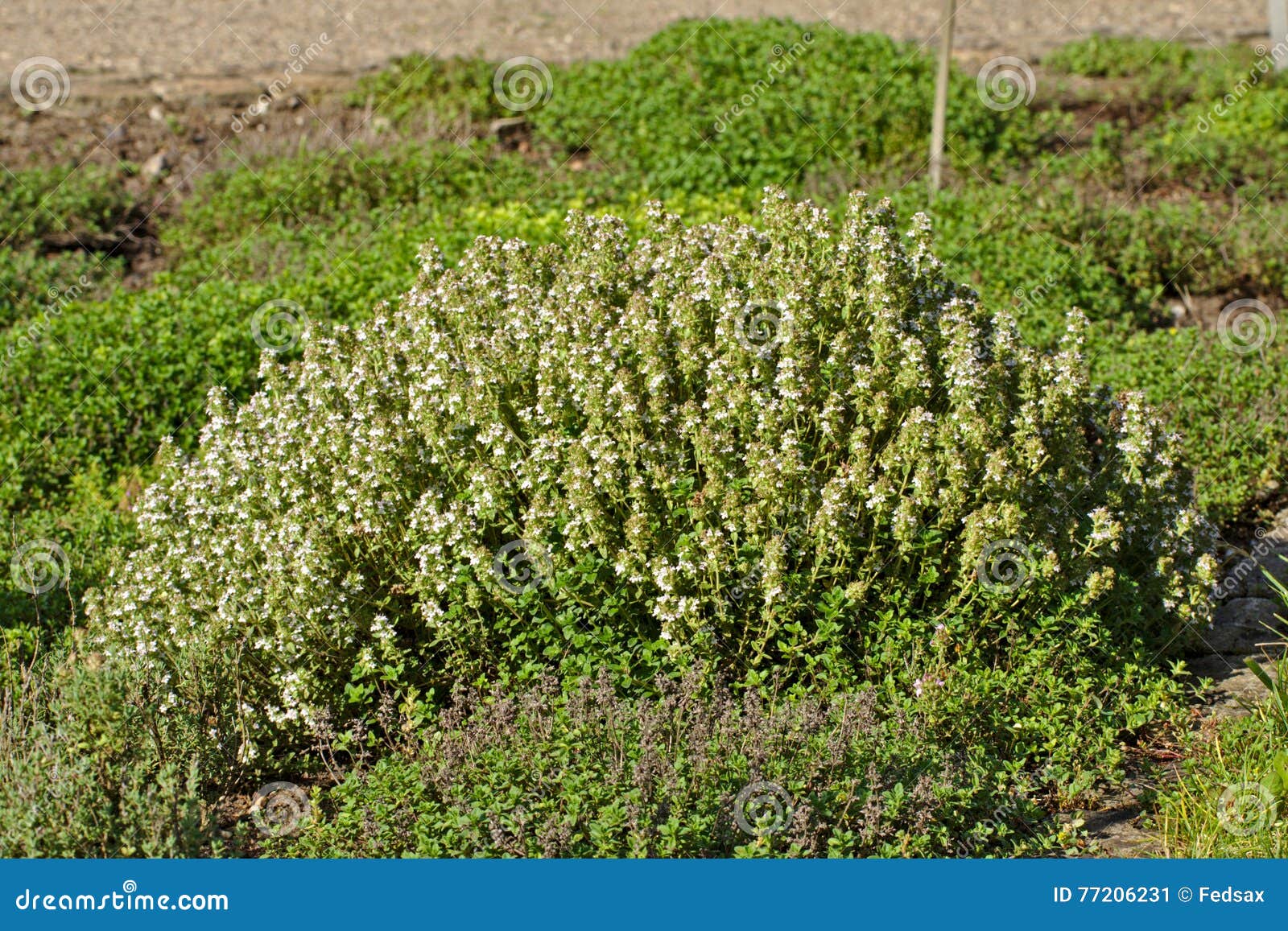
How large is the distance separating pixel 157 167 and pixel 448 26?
363 cm

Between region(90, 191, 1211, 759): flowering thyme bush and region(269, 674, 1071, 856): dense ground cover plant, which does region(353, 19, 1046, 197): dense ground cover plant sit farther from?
region(269, 674, 1071, 856): dense ground cover plant

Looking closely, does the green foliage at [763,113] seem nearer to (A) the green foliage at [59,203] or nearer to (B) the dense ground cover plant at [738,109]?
(B) the dense ground cover plant at [738,109]

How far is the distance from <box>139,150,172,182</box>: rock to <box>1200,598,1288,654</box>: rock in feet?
27.7

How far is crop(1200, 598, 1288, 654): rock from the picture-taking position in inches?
237

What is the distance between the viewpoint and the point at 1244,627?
6.11 metres

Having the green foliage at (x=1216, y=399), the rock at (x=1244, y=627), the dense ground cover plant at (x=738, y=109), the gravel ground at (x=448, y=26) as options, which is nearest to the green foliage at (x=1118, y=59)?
the gravel ground at (x=448, y=26)

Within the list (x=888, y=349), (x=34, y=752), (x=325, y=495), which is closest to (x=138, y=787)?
(x=34, y=752)

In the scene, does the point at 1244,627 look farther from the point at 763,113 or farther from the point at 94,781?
the point at 763,113

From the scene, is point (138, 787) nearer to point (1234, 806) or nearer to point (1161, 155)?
point (1234, 806)

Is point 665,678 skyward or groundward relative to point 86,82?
groundward

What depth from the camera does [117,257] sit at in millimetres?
9961

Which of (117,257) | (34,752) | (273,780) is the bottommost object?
(273,780)

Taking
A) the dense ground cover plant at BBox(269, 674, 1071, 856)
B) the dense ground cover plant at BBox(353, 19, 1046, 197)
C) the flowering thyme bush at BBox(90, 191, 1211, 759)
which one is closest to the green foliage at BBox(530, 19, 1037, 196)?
the dense ground cover plant at BBox(353, 19, 1046, 197)

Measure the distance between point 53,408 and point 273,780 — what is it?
3467 millimetres
